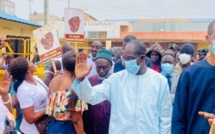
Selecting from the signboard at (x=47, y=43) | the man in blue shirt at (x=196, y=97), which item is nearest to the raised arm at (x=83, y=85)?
the man in blue shirt at (x=196, y=97)

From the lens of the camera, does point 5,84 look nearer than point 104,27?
Yes

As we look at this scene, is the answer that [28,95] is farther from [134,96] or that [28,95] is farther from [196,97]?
[196,97]

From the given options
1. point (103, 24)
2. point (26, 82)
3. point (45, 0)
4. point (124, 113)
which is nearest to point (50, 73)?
point (26, 82)

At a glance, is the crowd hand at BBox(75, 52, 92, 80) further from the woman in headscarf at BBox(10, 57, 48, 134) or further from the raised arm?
the woman in headscarf at BBox(10, 57, 48, 134)

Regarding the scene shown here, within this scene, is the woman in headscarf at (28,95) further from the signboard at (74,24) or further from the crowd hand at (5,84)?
the signboard at (74,24)

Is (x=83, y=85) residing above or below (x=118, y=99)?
above

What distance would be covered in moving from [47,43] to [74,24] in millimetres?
1385

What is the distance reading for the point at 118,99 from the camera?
10.4 feet

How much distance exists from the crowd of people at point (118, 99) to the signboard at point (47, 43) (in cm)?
145

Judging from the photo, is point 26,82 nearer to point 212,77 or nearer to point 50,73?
point 50,73

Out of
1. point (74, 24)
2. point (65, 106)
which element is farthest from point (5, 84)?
point (74, 24)

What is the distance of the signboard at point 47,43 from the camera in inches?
218

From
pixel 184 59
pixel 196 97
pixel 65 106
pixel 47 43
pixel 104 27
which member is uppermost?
pixel 104 27

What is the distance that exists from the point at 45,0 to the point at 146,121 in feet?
49.6
